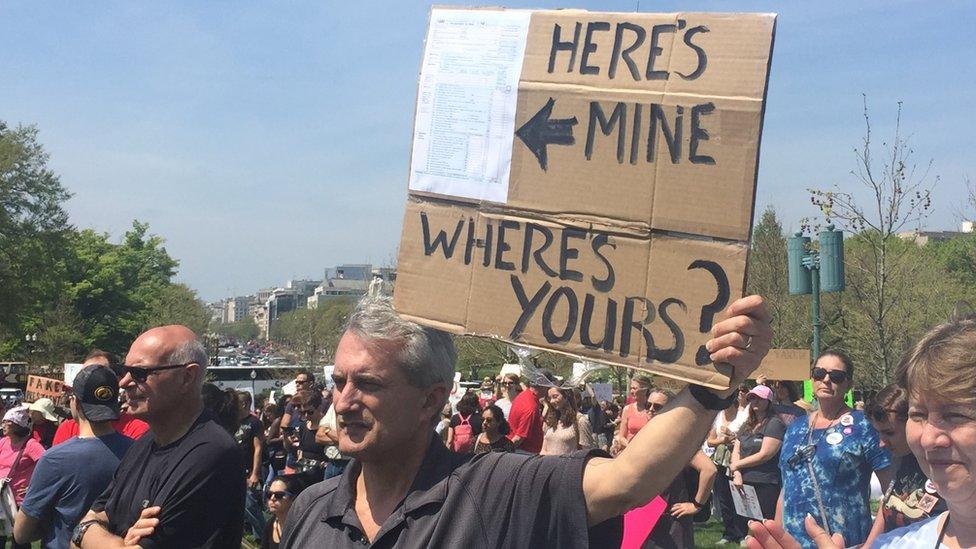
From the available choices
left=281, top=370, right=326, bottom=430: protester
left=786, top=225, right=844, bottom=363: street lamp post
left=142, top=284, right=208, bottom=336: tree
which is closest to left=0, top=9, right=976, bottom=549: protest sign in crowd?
left=281, top=370, right=326, bottom=430: protester

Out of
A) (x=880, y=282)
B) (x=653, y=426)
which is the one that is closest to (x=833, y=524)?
(x=653, y=426)

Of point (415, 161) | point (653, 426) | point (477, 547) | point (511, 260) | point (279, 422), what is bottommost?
point (279, 422)

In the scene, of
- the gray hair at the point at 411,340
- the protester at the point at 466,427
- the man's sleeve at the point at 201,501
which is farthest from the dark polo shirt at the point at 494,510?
the protester at the point at 466,427

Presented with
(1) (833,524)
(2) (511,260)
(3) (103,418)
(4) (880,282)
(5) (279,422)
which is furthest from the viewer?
(4) (880,282)

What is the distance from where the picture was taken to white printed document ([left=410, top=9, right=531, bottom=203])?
8.45ft

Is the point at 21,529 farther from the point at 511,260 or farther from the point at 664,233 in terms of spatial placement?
the point at 664,233

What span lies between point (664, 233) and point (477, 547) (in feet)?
2.94

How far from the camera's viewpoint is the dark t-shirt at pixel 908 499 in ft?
13.6

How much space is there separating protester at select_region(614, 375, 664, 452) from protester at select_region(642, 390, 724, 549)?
0.58m

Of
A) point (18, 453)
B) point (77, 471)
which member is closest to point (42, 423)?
point (18, 453)

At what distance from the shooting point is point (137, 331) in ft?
226

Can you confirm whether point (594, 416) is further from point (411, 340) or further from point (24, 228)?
point (24, 228)

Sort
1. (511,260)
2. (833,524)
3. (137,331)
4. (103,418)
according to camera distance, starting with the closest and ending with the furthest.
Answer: (511,260), (103,418), (833,524), (137,331)

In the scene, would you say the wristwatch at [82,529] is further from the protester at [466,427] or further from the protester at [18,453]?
the protester at [466,427]
